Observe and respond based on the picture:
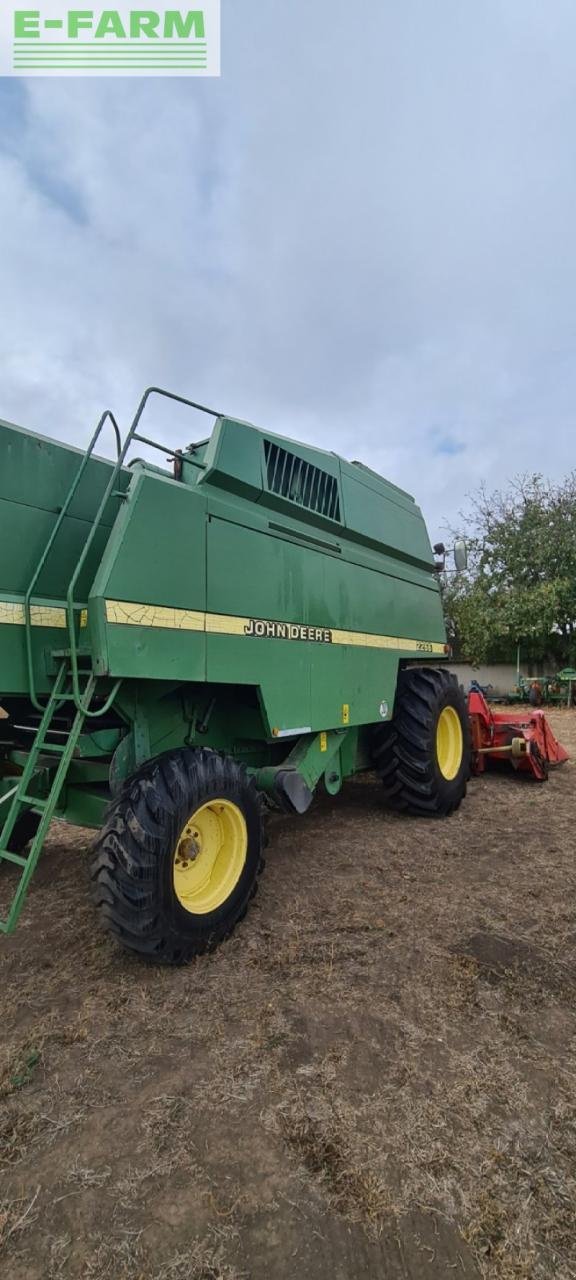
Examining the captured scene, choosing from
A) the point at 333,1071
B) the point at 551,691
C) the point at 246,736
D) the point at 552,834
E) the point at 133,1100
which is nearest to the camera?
the point at 133,1100

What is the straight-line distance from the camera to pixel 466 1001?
2.64m

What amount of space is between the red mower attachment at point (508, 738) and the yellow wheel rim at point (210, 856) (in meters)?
4.48

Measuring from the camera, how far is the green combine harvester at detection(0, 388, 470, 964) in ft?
9.27

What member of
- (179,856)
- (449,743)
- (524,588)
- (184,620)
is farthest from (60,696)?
(524,588)

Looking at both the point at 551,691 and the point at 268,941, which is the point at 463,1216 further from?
the point at 551,691

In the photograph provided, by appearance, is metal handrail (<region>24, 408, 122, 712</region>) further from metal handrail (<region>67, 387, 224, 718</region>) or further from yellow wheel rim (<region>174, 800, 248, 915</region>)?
yellow wheel rim (<region>174, 800, 248, 915</region>)

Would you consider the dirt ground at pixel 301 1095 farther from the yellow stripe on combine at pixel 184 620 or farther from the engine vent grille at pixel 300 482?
the engine vent grille at pixel 300 482

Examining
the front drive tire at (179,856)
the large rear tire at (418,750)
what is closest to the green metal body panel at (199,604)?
the front drive tire at (179,856)

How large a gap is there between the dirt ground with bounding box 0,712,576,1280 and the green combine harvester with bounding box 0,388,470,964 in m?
0.39

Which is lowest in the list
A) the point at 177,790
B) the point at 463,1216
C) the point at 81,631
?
the point at 463,1216

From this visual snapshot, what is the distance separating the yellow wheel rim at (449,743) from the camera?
19.5 ft

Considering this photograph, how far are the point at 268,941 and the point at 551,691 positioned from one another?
1985 cm

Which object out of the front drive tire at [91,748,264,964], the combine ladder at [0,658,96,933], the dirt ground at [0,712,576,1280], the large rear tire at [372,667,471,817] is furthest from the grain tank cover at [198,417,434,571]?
the dirt ground at [0,712,576,1280]

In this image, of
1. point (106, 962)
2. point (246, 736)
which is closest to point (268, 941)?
point (106, 962)
